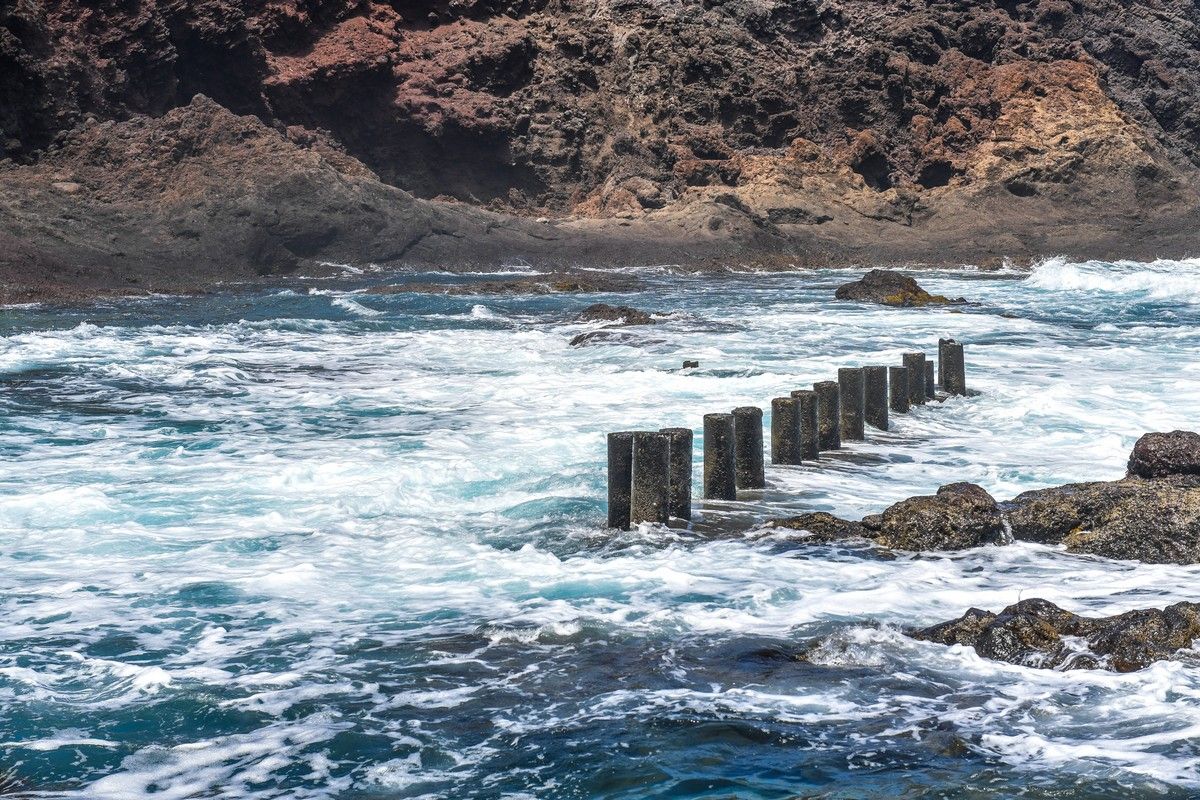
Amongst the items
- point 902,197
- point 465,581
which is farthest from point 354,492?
point 902,197

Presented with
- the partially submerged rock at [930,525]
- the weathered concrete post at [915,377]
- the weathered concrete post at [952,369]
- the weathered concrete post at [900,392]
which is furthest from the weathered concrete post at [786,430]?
the weathered concrete post at [952,369]

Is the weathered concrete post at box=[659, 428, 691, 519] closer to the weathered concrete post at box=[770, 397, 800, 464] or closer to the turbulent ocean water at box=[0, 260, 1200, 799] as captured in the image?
the turbulent ocean water at box=[0, 260, 1200, 799]

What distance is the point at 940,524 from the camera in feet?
24.2

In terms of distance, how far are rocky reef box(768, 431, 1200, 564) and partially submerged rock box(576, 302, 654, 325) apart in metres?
12.7

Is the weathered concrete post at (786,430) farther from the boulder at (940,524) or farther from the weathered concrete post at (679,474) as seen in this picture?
the boulder at (940,524)

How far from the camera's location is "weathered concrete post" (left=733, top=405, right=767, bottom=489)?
8.82 meters

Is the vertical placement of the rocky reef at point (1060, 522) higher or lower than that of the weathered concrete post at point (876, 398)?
lower

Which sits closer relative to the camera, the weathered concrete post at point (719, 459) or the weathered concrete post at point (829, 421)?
the weathered concrete post at point (719, 459)

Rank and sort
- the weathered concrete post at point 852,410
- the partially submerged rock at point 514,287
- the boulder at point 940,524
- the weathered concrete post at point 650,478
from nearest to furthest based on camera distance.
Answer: the boulder at point 940,524
the weathered concrete post at point 650,478
the weathered concrete post at point 852,410
the partially submerged rock at point 514,287

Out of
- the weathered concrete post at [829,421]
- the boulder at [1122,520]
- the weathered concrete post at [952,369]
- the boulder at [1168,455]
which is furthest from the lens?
the weathered concrete post at [952,369]

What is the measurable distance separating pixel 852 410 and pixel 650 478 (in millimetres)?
3327

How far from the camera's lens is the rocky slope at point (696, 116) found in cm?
3838

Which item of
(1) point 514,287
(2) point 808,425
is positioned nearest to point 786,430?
(2) point 808,425

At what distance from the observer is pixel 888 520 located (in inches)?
295
